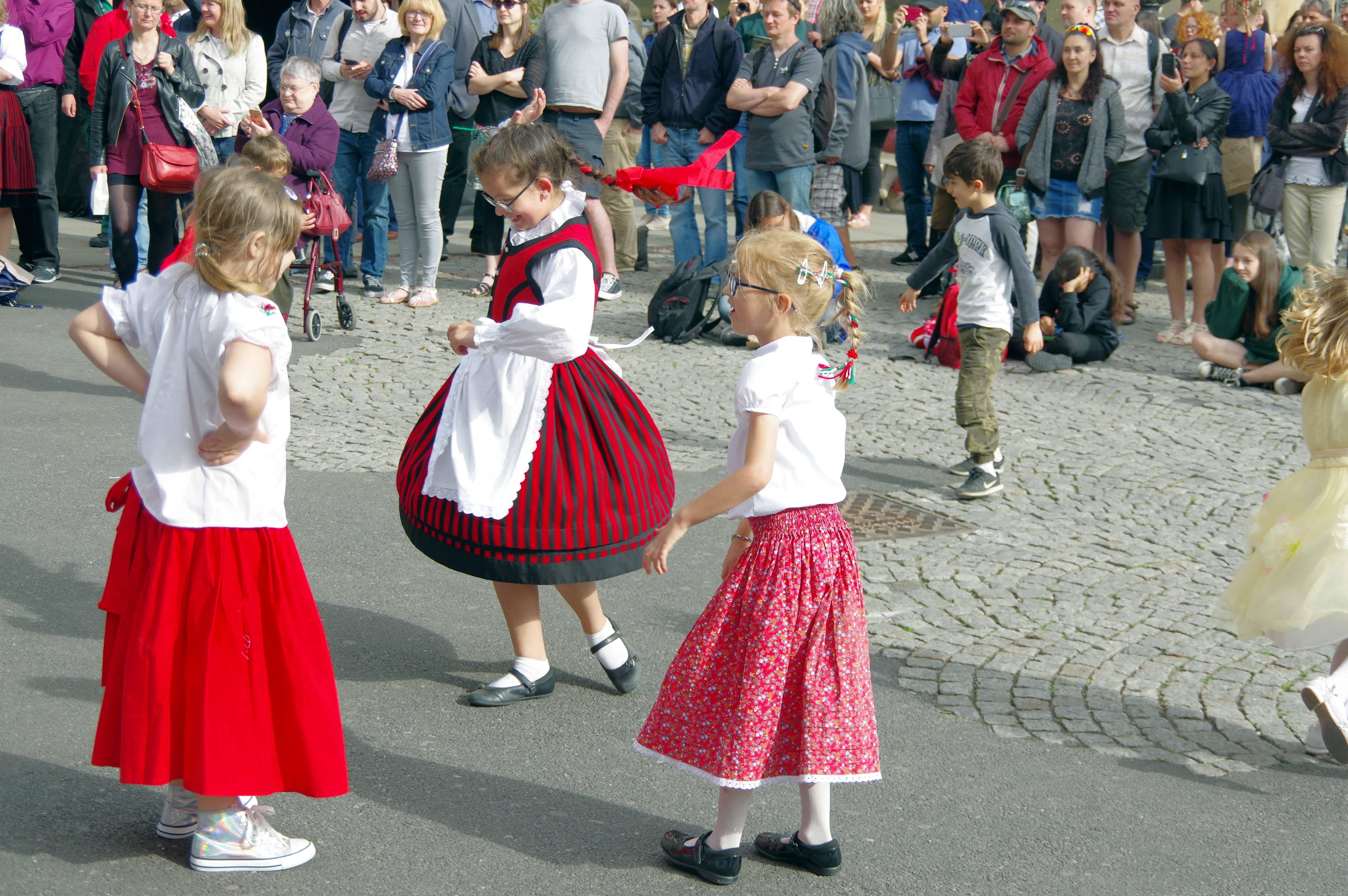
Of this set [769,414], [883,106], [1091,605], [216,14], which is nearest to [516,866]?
[769,414]

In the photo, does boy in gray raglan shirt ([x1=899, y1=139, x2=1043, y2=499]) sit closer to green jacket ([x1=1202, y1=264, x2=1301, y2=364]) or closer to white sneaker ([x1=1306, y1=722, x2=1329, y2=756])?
green jacket ([x1=1202, y1=264, x2=1301, y2=364])

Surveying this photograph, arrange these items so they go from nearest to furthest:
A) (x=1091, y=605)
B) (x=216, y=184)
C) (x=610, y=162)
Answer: (x=216, y=184), (x=1091, y=605), (x=610, y=162)

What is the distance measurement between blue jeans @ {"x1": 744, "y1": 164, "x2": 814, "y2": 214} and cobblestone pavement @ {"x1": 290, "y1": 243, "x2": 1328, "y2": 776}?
1.12m

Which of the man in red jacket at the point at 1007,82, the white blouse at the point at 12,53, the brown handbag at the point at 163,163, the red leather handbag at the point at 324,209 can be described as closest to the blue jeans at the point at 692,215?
the man in red jacket at the point at 1007,82

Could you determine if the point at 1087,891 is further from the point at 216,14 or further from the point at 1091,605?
the point at 216,14

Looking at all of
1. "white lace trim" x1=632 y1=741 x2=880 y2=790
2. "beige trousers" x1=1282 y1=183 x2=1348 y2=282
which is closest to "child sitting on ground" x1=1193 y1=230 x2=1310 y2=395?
"beige trousers" x1=1282 y1=183 x2=1348 y2=282

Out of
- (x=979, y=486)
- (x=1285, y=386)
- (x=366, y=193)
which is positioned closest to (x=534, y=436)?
(x=1285, y=386)

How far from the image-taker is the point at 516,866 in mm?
3236

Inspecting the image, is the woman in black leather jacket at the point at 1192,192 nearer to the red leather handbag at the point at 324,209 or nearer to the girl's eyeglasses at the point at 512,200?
the red leather handbag at the point at 324,209

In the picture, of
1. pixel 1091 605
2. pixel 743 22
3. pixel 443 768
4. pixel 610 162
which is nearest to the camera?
pixel 443 768

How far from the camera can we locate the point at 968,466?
6.65m

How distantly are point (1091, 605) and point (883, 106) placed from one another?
8.25m

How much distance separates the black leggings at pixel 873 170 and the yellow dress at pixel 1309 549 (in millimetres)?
8680

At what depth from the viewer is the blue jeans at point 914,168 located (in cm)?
1172
